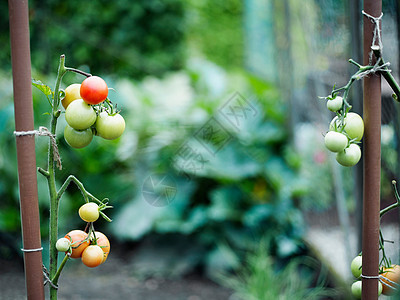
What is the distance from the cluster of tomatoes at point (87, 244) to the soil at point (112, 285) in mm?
1828

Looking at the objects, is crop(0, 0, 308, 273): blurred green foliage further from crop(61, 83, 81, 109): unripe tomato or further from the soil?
crop(61, 83, 81, 109): unripe tomato

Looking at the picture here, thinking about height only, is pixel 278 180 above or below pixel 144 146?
below

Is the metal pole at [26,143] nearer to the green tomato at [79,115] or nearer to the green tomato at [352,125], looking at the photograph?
the green tomato at [79,115]

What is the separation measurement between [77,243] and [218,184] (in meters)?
2.11

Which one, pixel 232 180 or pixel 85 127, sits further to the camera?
pixel 232 180

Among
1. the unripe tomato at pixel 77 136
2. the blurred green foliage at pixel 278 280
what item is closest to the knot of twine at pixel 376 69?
the unripe tomato at pixel 77 136

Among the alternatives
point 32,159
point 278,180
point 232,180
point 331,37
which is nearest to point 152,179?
point 232,180

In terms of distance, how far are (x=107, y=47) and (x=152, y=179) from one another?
1.71 metres

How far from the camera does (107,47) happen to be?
4.05m

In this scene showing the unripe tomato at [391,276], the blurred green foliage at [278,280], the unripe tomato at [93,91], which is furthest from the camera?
the blurred green foliage at [278,280]

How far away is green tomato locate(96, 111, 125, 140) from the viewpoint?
2.16 ft

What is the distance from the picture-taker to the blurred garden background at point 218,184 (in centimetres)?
228

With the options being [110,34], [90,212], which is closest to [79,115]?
[90,212]

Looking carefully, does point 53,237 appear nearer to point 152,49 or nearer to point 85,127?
point 85,127
